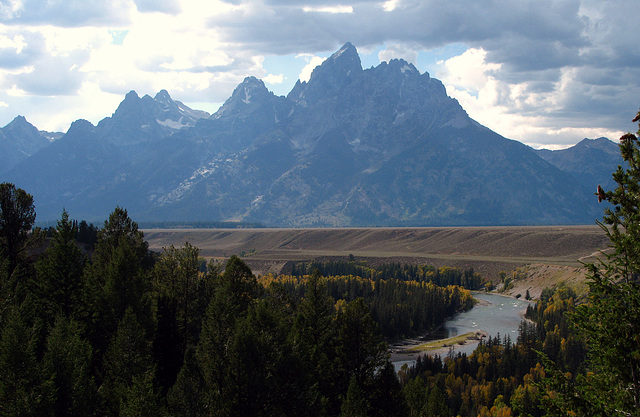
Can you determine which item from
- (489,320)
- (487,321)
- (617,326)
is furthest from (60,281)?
(489,320)

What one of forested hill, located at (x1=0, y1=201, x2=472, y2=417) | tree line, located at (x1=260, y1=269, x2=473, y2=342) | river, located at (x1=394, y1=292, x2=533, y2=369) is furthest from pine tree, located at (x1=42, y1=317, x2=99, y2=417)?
tree line, located at (x1=260, y1=269, x2=473, y2=342)

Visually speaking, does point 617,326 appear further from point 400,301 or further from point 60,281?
point 400,301

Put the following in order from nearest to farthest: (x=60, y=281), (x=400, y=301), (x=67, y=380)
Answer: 1. (x=67, y=380)
2. (x=60, y=281)
3. (x=400, y=301)

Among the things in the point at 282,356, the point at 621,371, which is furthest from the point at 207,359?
the point at 621,371

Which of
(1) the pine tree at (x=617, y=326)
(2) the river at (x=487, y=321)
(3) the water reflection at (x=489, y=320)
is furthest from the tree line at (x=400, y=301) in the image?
(1) the pine tree at (x=617, y=326)

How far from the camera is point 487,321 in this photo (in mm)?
147250

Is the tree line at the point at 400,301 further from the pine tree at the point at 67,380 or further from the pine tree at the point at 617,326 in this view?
the pine tree at the point at 617,326

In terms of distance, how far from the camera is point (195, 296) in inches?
2210

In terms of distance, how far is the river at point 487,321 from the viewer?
419 ft

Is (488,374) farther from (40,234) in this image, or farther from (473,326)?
(40,234)

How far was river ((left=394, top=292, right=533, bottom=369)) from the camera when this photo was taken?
12762 cm

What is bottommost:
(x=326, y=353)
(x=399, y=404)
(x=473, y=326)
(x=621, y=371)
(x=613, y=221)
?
(x=473, y=326)

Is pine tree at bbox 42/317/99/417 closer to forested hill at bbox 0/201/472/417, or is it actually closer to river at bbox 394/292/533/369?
forested hill at bbox 0/201/472/417

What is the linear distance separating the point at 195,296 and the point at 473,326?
104 metres
